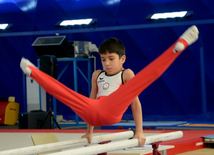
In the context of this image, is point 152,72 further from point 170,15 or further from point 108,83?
point 170,15

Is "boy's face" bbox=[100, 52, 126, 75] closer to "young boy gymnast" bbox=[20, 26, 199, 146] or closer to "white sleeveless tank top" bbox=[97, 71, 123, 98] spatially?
"white sleeveless tank top" bbox=[97, 71, 123, 98]

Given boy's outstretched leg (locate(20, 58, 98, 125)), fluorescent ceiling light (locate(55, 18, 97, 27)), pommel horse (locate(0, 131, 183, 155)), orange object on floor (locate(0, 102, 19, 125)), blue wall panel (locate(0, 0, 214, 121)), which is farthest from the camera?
orange object on floor (locate(0, 102, 19, 125))

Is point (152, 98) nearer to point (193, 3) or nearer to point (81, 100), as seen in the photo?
point (193, 3)

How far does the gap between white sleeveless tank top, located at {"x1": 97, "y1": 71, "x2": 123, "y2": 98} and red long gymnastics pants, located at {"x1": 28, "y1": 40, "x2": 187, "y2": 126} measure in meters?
0.35

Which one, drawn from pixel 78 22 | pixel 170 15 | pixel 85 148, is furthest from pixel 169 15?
pixel 85 148

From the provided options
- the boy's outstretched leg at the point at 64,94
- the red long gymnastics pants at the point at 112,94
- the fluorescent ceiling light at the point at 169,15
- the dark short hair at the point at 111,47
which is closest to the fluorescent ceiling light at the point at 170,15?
the fluorescent ceiling light at the point at 169,15

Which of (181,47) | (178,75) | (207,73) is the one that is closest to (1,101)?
(178,75)

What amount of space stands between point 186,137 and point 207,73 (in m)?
3.94

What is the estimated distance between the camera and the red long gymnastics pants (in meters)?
3.01

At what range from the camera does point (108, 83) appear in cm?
353

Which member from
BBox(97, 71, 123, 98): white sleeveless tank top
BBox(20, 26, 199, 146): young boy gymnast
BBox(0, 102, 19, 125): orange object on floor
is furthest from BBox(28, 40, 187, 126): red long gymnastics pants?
BBox(0, 102, 19, 125): orange object on floor

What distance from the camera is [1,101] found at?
10.7 meters

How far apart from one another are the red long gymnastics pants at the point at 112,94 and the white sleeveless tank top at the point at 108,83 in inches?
13.8

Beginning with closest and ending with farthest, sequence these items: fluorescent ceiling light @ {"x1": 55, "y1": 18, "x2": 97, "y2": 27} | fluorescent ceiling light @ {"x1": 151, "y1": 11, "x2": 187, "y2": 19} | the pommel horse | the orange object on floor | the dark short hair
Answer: the pommel horse → the dark short hair → fluorescent ceiling light @ {"x1": 151, "y1": 11, "x2": 187, "y2": 19} → fluorescent ceiling light @ {"x1": 55, "y1": 18, "x2": 97, "y2": 27} → the orange object on floor
